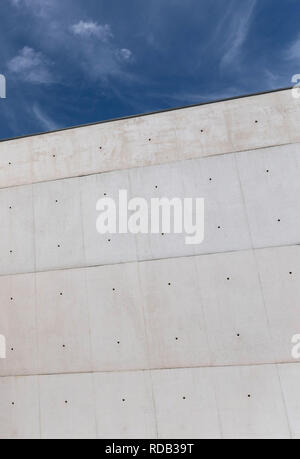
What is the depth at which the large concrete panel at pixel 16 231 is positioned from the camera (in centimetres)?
887

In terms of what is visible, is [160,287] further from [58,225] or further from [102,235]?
[58,225]

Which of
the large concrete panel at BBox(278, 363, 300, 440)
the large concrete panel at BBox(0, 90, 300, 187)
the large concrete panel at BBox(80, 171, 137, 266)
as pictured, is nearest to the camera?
the large concrete panel at BBox(278, 363, 300, 440)

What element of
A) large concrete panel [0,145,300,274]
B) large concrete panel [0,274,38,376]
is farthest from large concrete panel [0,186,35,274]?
large concrete panel [0,274,38,376]

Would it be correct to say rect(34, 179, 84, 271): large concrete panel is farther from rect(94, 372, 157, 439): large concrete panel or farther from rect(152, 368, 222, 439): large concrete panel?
rect(152, 368, 222, 439): large concrete panel

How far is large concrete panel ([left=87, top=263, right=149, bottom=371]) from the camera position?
7891 mm

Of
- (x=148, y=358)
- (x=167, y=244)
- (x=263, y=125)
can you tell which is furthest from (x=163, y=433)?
(x=263, y=125)

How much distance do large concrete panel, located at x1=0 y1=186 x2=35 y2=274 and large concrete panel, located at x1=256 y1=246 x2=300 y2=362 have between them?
7.17m

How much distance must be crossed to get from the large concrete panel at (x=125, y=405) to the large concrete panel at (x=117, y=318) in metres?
0.32

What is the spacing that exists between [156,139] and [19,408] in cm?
925

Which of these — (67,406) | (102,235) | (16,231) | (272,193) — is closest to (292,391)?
(272,193)

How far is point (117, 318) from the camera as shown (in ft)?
26.5

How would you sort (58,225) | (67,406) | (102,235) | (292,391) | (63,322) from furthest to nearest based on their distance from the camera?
(58,225) < (102,235) < (63,322) < (67,406) < (292,391)

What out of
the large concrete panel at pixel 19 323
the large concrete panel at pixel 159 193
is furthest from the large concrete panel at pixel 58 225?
the large concrete panel at pixel 159 193

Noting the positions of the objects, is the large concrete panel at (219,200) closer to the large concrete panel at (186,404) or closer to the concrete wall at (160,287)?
the concrete wall at (160,287)
